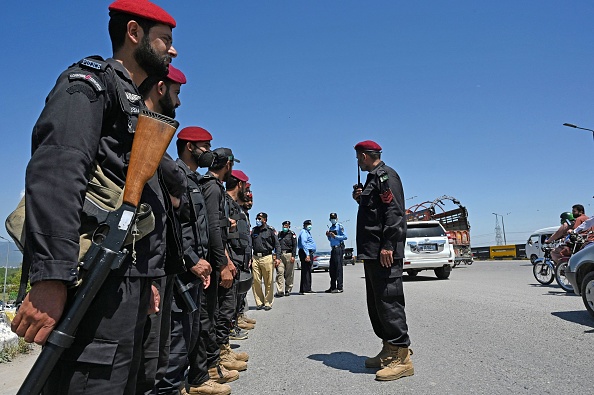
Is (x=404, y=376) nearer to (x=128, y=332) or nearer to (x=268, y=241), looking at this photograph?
(x=128, y=332)

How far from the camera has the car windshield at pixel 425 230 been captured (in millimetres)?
15914

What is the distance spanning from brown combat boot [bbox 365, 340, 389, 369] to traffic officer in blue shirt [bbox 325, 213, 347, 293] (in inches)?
335

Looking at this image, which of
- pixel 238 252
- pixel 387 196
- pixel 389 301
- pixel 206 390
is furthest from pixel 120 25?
pixel 238 252

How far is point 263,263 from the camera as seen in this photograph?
1071 centimetres

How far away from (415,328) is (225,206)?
362 cm

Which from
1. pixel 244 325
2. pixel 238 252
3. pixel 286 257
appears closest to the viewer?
pixel 238 252

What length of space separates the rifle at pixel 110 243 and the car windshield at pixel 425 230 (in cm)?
1470

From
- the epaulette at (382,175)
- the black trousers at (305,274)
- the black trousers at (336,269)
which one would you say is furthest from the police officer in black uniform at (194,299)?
the black trousers at (305,274)

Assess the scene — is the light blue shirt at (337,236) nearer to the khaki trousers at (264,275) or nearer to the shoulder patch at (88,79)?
the khaki trousers at (264,275)

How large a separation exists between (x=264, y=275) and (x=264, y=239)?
797 millimetres

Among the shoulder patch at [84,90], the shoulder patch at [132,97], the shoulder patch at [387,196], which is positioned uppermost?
the shoulder patch at [387,196]

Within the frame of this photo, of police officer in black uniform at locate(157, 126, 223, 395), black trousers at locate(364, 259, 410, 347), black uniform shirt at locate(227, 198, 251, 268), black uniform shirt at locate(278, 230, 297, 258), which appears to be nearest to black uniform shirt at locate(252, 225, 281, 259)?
black uniform shirt at locate(278, 230, 297, 258)

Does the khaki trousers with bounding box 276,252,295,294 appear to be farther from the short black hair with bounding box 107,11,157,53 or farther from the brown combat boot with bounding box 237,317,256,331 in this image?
the short black hair with bounding box 107,11,157,53

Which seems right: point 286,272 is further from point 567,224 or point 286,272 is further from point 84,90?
point 84,90
